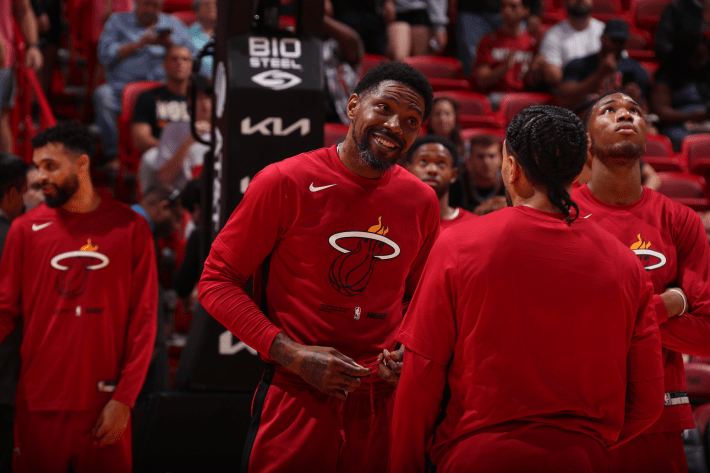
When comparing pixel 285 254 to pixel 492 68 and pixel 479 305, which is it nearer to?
pixel 479 305

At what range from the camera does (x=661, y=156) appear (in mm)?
7457

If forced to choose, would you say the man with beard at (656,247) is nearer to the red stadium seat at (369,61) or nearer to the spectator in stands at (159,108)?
the spectator in stands at (159,108)

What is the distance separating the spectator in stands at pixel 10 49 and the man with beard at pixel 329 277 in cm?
479

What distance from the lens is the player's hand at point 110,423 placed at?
10.1 feet

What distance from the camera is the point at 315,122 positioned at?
3.31 m

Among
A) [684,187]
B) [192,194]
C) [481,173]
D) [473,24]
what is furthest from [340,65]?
[684,187]

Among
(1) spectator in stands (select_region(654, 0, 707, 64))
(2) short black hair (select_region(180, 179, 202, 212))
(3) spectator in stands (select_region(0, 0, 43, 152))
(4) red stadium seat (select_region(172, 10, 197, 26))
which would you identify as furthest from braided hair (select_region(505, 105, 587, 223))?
(1) spectator in stands (select_region(654, 0, 707, 64))

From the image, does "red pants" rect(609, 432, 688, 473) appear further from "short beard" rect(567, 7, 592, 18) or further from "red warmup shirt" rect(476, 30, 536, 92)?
"short beard" rect(567, 7, 592, 18)

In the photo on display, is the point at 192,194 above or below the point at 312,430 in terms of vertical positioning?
below

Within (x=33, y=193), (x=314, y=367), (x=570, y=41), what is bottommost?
(x=33, y=193)

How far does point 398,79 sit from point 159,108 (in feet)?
15.3

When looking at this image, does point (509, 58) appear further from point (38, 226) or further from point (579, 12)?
point (38, 226)

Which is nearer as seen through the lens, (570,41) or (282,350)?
(282,350)

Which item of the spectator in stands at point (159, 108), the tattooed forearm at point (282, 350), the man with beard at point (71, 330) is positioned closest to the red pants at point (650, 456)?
the tattooed forearm at point (282, 350)
